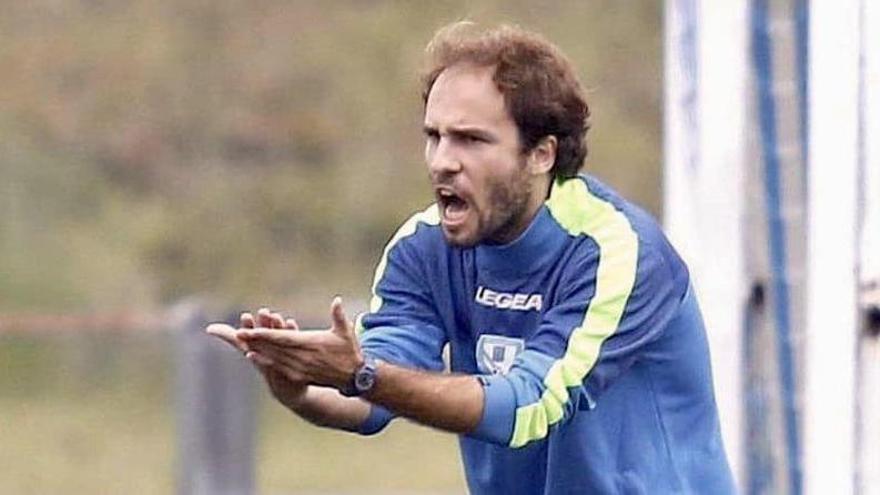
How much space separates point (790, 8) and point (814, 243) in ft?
4.97

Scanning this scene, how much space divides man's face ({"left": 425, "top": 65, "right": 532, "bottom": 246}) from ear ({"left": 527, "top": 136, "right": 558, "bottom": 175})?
0.10 feet

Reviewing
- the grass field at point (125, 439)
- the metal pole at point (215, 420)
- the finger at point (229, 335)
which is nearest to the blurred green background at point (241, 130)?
the grass field at point (125, 439)

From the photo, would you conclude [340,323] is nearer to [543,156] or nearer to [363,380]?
[363,380]

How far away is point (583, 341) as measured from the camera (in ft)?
19.5

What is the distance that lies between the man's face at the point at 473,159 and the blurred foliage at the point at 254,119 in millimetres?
18176

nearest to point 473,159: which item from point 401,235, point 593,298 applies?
point 593,298

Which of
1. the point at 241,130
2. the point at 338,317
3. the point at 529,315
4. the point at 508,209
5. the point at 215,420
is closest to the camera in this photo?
the point at 338,317

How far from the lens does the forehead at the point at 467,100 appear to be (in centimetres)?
595

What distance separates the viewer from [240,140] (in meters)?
25.7

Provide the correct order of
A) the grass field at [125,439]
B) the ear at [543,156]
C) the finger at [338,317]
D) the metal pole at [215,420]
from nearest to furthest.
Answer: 1. the finger at [338,317]
2. the ear at [543,156]
3. the metal pole at [215,420]
4. the grass field at [125,439]

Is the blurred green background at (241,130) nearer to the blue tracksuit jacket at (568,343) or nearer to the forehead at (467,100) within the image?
the blue tracksuit jacket at (568,343)

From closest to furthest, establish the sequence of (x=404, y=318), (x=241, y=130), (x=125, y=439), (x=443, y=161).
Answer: (x=443, y=161)
(x=404, y=318)
(x=125, y=439)
(x=241, y=130)

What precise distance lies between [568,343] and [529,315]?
8.8 inches

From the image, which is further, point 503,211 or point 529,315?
point 529,315
